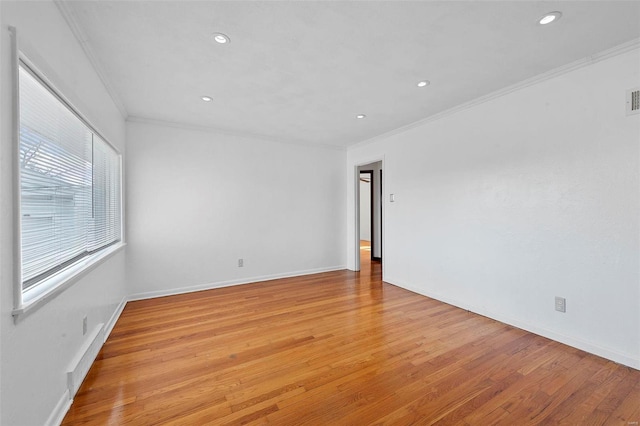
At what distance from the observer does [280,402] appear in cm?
170

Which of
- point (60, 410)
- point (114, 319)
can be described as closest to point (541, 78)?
point (60, 410)

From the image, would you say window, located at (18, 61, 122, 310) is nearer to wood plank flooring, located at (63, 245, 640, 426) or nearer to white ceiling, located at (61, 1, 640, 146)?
white ceiling, located at (61, 1, 640, 146)

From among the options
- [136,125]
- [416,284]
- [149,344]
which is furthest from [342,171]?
[149,344]

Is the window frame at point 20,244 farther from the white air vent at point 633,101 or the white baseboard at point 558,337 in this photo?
the white air vent at point 633,101

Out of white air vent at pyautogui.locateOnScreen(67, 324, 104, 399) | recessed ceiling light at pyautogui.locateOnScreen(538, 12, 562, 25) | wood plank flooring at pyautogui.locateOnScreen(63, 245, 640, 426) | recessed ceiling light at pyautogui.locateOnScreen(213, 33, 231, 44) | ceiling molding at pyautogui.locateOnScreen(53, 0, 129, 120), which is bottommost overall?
wood plank flooring at pyautogui.locateOnScreen(63, 245, 640, 426)

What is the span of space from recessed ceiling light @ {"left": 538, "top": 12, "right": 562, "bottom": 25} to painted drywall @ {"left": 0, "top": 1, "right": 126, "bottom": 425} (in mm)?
3001

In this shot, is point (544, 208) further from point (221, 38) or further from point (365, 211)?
point (365, 211)

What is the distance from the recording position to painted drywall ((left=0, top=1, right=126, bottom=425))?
112cm

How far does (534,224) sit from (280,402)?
2828mm

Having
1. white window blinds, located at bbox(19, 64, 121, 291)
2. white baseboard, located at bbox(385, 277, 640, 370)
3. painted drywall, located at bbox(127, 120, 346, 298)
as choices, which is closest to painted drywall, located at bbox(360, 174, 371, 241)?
painted drywall, located at bbox(127, 120, 346, 298)

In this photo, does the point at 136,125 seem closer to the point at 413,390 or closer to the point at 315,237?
the point at 315,237

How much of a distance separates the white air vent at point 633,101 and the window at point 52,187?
13.1 ft

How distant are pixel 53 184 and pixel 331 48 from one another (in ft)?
7.04

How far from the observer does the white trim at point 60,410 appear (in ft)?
4.80
